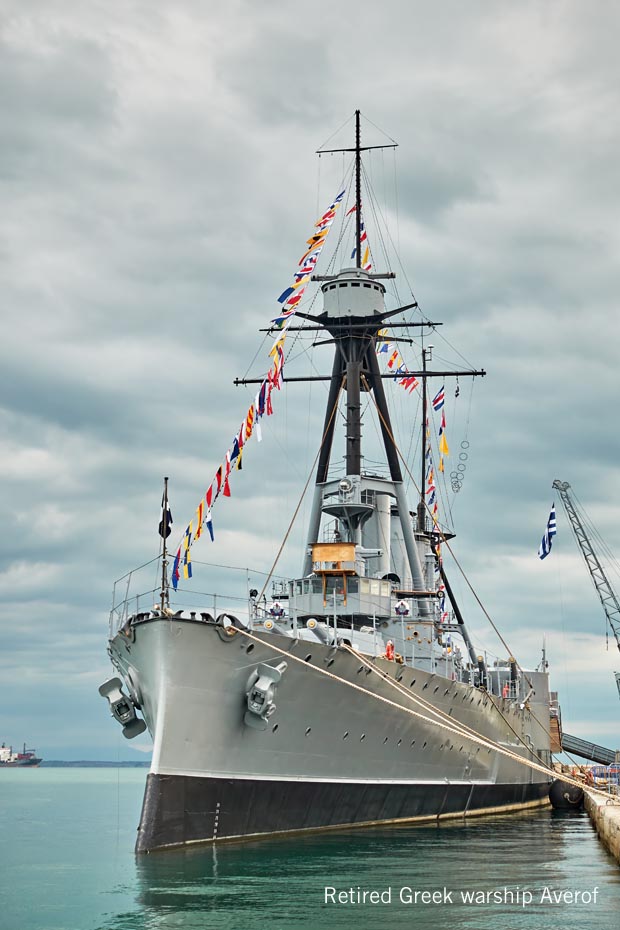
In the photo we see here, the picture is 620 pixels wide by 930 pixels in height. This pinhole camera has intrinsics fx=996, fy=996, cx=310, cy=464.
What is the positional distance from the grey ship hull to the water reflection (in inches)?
22.4

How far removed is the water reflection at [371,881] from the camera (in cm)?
1309

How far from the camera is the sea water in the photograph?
43.2ft

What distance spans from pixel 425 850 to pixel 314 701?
369 centimetres

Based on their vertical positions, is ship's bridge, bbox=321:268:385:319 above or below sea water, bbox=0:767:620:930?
above

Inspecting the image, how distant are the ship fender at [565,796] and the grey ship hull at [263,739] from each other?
12900mm

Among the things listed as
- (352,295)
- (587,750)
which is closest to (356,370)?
(352,295)

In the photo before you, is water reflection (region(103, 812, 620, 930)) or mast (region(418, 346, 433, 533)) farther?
mast (region(418, 346, 433, 533))

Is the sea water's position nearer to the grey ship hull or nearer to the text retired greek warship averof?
the text retired greek warship averof

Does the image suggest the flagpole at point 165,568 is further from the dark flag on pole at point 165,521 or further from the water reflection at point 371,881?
the water reflection at point 371,881

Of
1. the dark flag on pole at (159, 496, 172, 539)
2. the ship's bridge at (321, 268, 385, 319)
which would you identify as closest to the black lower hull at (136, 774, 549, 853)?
the dark flag on pole at (159, 496, 172, 539)

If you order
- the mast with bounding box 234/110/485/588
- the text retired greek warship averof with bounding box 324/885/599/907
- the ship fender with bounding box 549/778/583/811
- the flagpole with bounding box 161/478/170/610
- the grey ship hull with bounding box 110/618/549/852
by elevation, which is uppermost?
the mast with bounding box 234/110/485/588

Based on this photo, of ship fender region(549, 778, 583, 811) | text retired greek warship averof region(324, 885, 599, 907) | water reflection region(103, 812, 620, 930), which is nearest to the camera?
water reflection region(103, 812, 620, 930)

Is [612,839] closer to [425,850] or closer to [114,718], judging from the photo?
[425,850]

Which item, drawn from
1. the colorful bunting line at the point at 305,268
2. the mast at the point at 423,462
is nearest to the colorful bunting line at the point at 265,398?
the colorful bunting line at the point at 305,268
